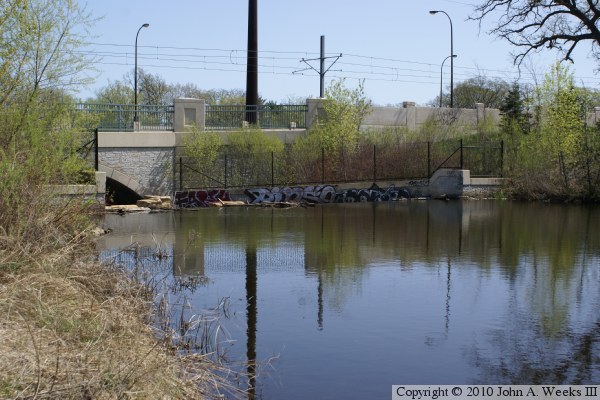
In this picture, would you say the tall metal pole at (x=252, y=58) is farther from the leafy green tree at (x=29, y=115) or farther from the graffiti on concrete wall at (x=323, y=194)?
the leafy green tree at (x=29, y=115)

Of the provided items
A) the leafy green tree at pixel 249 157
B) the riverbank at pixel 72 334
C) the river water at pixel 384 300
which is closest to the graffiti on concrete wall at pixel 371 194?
the leafy green tree at pixel 249 157

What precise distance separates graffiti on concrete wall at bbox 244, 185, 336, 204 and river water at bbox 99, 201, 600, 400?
9715 mm

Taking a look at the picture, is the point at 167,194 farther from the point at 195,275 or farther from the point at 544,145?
the point at 195,275

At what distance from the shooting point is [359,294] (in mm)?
12641

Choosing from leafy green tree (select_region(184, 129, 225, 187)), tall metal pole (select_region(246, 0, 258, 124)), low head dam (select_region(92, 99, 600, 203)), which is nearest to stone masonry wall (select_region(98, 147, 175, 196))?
low head dam (select_region(92, 99, 600, 203))

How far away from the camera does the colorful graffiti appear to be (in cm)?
3203

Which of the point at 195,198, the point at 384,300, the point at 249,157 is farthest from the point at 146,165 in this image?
the point at 384,300

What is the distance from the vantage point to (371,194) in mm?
35344

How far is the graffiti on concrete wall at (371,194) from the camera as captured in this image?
34844 millimetres

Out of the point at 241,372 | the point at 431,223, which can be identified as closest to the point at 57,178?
the point at 241,372

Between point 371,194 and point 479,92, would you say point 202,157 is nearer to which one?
point 371,194

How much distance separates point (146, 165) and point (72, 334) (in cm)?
2692

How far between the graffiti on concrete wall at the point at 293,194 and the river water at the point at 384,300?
9715mm

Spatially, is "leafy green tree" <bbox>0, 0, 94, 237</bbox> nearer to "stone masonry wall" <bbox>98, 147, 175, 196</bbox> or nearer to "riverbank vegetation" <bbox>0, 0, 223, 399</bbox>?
"riverbank vegetation" <bbox>0, 0, 223, 399</bbox>
